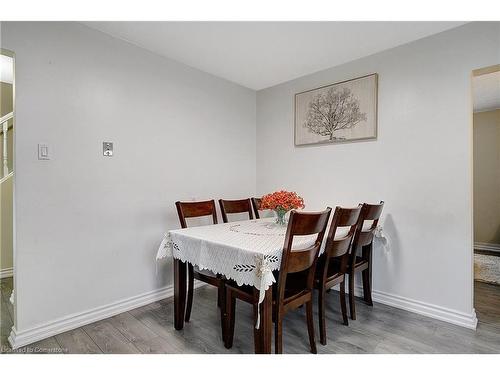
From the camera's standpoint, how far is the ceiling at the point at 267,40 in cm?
216

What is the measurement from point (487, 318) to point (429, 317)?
430mm

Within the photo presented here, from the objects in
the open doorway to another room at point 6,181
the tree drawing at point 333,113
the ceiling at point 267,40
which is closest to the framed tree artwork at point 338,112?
the tree drawing at point 333,113

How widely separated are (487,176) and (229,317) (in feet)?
15.8

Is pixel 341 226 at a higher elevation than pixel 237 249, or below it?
higher

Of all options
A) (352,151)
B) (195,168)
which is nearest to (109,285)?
(195,168)

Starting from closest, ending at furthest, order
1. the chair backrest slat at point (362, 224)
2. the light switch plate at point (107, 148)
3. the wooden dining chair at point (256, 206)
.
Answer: the chair backrest slat at point (362, 224) < the light switch plate at point (107, 148) < the wooden dining chair at point (256, 206)

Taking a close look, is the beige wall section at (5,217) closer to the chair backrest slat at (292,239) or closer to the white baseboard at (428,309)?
the chair backrest slat at (292,239)

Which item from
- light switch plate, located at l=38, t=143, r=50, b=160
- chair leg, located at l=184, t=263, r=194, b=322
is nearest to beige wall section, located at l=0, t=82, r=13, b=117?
light switch plate, located at l=38, t=143, r=50, b=160

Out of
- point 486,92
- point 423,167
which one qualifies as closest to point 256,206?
point 423,167

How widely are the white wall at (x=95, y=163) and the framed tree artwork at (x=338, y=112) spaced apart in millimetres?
1080

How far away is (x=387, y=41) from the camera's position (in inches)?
94.3

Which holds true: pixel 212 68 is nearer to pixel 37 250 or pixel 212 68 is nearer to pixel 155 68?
pixel 155 68

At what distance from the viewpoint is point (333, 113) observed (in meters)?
2.88

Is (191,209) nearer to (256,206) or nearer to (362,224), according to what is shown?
(256,206)
